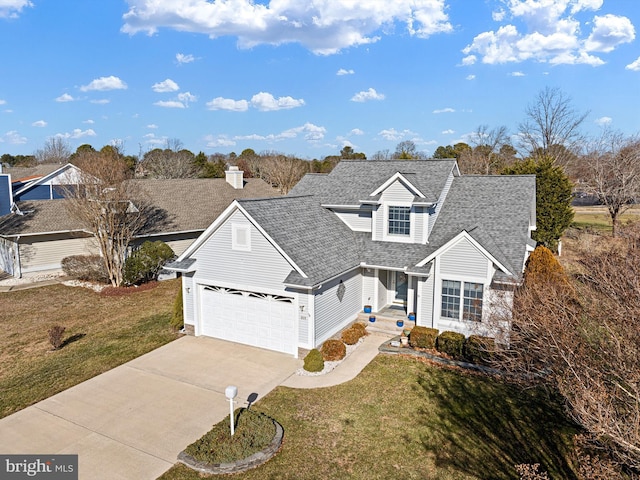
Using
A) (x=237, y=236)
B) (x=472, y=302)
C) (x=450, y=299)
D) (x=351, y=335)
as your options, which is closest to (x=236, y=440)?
(x=351, y=335)

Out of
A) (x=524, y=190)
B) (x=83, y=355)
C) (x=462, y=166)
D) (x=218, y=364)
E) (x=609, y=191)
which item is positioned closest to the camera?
(x=218, y=364)

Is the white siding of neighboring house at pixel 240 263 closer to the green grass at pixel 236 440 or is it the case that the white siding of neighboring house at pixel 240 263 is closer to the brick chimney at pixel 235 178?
the green grass at pixel 236 440

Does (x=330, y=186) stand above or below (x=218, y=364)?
above

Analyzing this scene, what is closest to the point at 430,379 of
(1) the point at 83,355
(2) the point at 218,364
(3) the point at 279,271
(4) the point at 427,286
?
(4) the point at 427,286

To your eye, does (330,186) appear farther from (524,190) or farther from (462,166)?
(462,166)

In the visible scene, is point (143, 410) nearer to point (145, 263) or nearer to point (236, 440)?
point (236, 440)

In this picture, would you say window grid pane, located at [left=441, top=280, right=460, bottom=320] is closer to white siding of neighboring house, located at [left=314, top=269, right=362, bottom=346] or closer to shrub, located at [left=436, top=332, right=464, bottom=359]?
shrub, located at [left=436, top=332, right=464, bottom=359]
